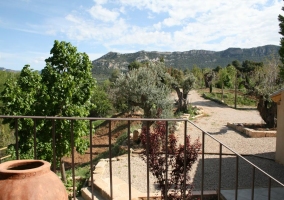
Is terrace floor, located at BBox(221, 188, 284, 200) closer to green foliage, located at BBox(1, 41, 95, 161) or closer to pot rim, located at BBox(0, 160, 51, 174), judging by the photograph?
green foliage, located at BBox(1, 41, 95, 161)

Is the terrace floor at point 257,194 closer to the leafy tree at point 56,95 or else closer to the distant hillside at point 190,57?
the leafy tree at point 56,95

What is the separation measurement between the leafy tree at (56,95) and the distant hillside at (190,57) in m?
41.6

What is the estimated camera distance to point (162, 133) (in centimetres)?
527

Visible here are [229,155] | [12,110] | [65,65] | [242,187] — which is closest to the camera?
[242,187]

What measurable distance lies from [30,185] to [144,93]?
936 centimetres

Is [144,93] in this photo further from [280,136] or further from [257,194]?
[257,194]

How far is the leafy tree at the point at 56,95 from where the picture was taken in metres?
7.11

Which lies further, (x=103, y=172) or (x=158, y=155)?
(x=103, y=172)

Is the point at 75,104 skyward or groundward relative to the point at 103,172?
skyward

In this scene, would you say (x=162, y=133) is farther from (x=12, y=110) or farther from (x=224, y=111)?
(x=224, y=111)

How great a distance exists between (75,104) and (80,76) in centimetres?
85

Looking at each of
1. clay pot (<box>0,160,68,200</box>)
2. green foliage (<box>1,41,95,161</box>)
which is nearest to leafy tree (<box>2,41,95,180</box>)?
green foliage (<box>1,41,95,161</box>)

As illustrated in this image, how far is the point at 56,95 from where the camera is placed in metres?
7.34

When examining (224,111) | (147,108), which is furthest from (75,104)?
(224,111)
